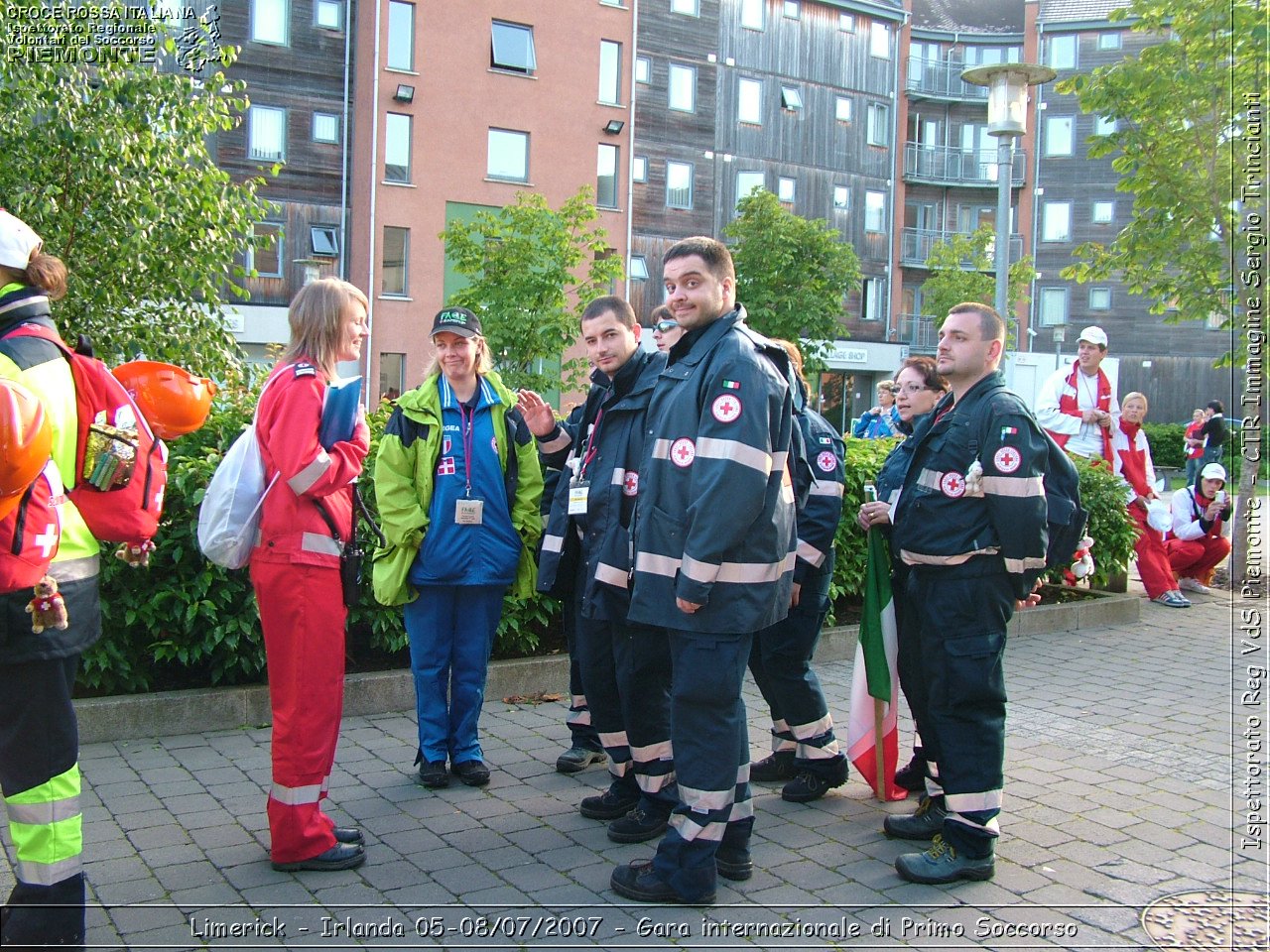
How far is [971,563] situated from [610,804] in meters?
1.94

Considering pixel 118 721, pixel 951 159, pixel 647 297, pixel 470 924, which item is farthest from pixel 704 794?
pixel 951 159

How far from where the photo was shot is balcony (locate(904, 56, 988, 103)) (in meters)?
50.1

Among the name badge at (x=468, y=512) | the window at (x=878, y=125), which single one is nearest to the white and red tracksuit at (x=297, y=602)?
the name badge at (x=468, y=512)

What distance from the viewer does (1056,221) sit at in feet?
160

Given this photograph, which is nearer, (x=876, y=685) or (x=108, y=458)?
(x=108, y=458)

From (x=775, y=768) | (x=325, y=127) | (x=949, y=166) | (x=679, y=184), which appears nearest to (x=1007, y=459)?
(x=775, y=768)

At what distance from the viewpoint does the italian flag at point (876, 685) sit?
17.7 feet

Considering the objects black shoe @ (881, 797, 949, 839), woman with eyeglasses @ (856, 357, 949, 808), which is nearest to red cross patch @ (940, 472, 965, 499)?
woman with eyeglasses @ (856, 357, 949, 808)

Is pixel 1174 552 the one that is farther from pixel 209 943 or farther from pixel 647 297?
pixel 647 297

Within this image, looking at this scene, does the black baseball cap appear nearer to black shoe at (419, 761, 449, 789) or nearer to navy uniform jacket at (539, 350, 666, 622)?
navy uniform jacket at (539, 350, 666, 622)

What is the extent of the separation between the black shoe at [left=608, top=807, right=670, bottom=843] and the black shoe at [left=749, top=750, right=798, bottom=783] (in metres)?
0.91

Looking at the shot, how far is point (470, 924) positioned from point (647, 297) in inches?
1435

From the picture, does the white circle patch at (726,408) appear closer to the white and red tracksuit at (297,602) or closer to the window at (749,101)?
the white and red tracksuit at (297,602)

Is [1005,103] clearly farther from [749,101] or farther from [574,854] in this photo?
[749,101]
